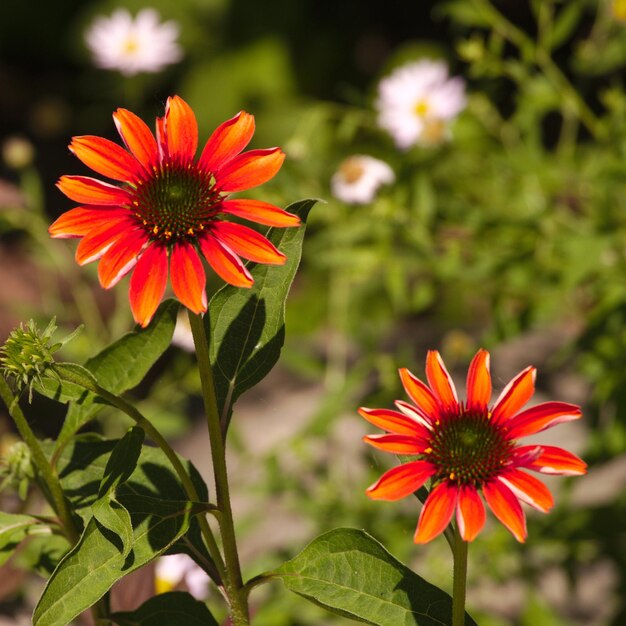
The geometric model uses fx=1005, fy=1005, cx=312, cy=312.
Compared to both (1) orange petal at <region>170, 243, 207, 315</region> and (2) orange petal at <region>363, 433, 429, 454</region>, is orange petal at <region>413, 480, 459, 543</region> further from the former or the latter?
(1) orange petal at <region>170, 243, 207, 315</region>

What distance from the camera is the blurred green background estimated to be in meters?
1.58

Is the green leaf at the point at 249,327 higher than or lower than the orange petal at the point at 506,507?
higher

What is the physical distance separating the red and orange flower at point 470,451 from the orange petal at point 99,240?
0.66ft

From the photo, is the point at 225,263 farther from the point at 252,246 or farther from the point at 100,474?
the point at 100,474

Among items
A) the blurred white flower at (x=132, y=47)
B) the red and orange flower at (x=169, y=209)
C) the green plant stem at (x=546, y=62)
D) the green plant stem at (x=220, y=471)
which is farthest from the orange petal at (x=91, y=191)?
the blurred white flower at (x=132, y=47)

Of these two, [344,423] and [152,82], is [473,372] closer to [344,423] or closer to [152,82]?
[344,423]

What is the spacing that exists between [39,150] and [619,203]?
219cm

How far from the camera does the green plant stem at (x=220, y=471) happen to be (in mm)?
627

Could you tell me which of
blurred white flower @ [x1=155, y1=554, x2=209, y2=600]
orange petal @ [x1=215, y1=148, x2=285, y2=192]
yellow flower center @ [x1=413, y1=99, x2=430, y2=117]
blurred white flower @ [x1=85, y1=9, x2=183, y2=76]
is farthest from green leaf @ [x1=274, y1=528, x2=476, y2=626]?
blurred white flower @ [x1=85, y1=9, x2=183, y2=76]

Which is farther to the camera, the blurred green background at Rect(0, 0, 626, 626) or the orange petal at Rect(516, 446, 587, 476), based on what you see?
the blurred green background at Rect(0, 0, 626, 626)

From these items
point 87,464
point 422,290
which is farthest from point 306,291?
point 87,464

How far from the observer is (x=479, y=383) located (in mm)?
708

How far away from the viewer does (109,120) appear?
10.4 ft

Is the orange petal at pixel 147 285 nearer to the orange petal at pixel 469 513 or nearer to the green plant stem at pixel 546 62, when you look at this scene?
the orange petal at pixel 469 513
